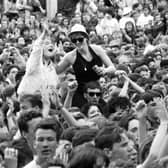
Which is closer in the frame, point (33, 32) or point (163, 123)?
point (163, 123)

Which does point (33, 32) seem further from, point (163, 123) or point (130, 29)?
point (163, 123)

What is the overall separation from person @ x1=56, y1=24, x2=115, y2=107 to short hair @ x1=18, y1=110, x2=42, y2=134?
9.16 feet

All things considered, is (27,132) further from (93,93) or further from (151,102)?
(93,93)

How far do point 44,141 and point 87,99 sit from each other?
3452mm

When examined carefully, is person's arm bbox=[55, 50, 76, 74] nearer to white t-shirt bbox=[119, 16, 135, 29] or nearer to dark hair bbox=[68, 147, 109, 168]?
dark hair bbox=[68, 147, 109, 168]

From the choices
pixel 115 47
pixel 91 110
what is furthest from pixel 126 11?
pixel 91 110

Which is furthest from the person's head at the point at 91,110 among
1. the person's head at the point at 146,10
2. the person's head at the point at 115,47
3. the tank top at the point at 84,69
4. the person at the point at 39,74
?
the person's head at the point at 146,10

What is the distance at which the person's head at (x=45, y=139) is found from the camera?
5.58m

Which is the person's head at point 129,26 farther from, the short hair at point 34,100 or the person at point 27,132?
the person at point 27,132

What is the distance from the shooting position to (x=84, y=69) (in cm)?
931

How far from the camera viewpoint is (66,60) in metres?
9.44

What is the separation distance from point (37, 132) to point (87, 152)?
33.8 inches

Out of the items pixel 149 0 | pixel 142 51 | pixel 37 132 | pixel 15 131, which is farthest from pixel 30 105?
pixel 149 0

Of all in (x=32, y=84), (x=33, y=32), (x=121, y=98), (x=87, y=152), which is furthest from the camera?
(x=33, y=32)
